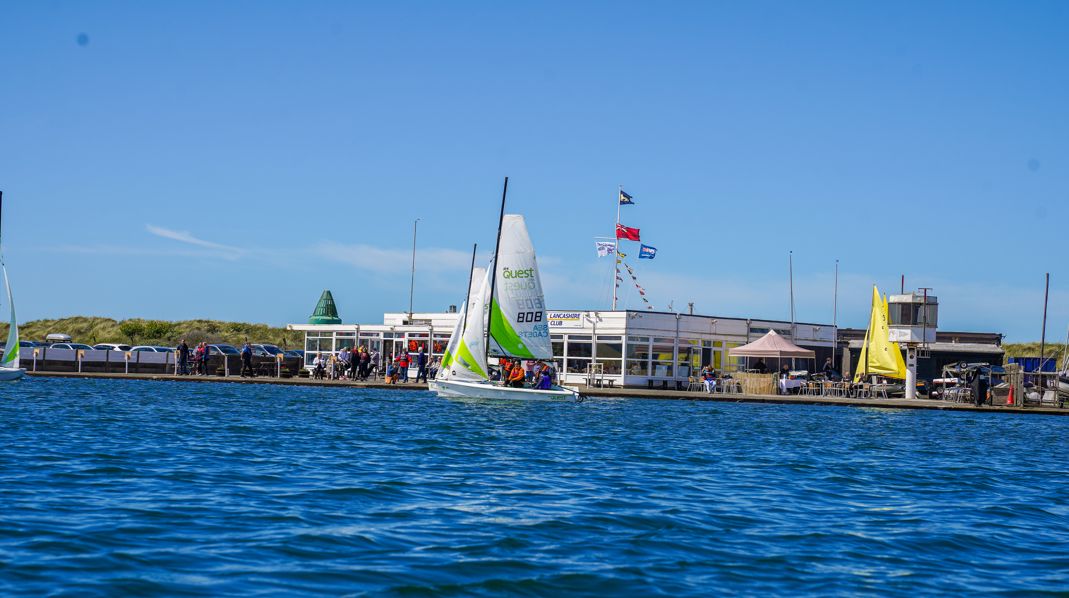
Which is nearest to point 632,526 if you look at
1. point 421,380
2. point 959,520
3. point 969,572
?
point 969,572

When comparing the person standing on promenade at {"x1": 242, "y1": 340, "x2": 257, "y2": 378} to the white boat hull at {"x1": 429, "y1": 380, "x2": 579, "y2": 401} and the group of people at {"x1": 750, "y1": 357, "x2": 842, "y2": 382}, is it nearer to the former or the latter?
the white boat hull at {"x1": 429, "y1": 380, "x2": 579, "y2": 401}

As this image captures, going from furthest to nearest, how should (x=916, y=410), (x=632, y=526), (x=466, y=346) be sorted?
(x=916, y=410), (x=466, y=346), (x=632, y=526)

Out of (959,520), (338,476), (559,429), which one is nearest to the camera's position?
(959,520)

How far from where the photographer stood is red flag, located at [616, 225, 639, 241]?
199 ft

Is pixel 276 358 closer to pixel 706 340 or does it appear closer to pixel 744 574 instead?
pixel 706 340

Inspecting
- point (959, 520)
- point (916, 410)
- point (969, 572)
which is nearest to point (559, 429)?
point (959, 520)

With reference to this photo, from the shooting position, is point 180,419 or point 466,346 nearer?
point 180,419

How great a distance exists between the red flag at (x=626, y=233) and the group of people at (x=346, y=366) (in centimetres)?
1436

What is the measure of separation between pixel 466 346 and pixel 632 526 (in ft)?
92.4

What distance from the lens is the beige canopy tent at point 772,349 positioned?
52.0 metres

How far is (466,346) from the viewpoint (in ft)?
136

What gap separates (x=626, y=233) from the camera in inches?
2391

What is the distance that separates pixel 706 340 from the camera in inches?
2287

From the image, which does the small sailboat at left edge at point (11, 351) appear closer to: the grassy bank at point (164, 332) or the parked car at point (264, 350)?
the parked car at point (264, 350)
